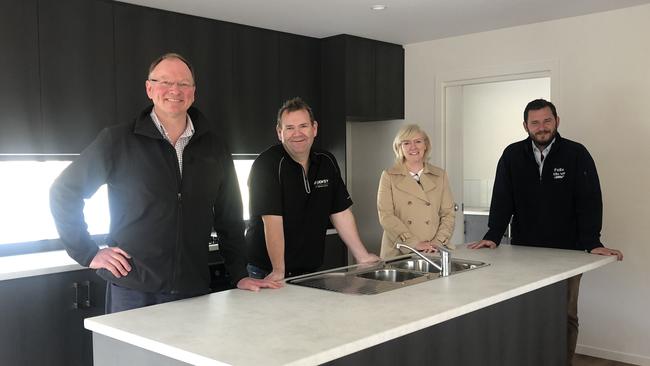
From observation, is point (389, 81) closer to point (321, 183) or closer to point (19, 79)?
point (321, 183)

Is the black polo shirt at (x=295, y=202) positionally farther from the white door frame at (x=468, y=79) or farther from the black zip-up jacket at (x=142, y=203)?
the white door frame at (x=468, y=79)

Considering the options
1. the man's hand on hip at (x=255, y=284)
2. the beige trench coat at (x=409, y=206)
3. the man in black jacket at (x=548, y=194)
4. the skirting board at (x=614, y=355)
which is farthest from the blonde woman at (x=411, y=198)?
the skirting board at (x=614, y=355)

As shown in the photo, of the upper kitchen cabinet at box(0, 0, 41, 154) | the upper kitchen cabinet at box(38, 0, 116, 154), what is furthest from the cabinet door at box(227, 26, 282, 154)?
the upper kitchen cabinet at box(0, 0, 41, 154)

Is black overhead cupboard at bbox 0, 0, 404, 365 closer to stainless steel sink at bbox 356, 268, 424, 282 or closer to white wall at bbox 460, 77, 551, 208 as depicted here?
stainless steel sink at bbox 356, 268, 424, 282

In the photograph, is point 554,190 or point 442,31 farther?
point 442,31

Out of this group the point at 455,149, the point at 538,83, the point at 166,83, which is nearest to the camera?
the point at 166,83

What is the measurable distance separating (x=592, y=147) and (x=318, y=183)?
243 cm

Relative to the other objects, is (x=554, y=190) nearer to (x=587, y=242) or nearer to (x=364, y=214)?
(x=587, y=242)

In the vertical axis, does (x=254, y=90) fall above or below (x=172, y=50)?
below

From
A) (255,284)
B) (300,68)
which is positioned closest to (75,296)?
(255,284)

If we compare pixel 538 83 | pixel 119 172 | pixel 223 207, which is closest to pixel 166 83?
pixel 119 172

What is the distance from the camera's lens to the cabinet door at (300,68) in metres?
4.98

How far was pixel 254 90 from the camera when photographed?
4.77m

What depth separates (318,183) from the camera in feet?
9.46
